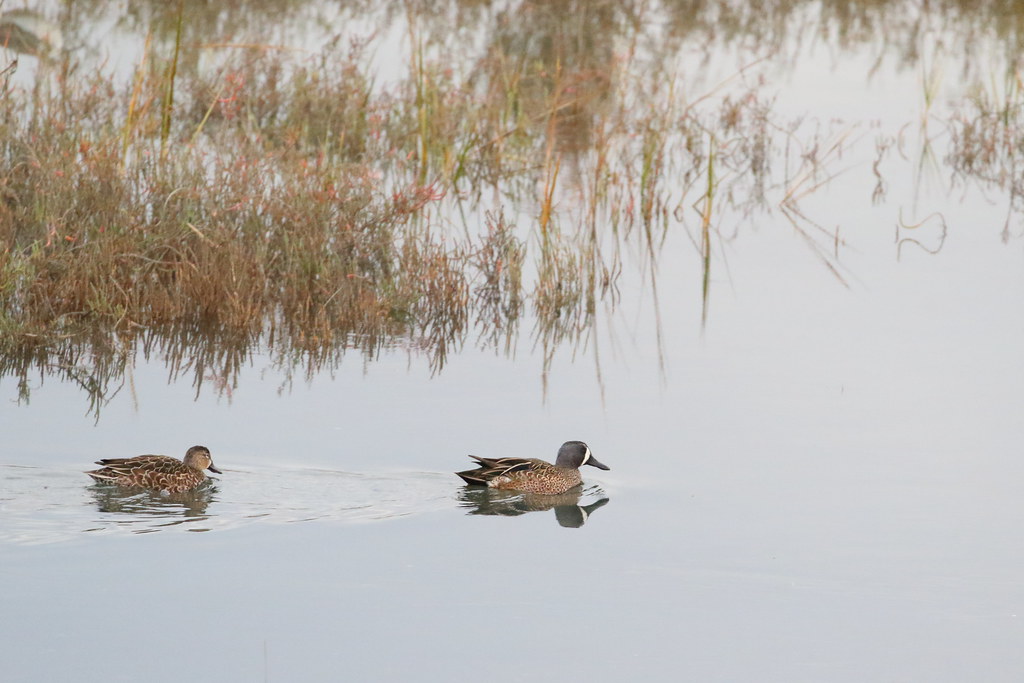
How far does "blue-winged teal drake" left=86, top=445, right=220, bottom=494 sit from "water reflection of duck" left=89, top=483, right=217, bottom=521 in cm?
4

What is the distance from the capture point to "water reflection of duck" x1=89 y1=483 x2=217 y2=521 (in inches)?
295

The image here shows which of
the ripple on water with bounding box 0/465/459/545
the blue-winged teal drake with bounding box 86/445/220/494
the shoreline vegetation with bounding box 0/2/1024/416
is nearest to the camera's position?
the ripple on water with bounding box 0/465/459/545

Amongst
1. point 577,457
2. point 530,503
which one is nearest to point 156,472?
point 530,503

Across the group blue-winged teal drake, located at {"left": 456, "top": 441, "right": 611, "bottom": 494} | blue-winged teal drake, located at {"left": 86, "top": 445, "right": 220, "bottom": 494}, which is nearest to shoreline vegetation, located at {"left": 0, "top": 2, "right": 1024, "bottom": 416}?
blue-winged teal drake, located at {"left": 86, "top": 445, "right": 220, "bottom": 494}

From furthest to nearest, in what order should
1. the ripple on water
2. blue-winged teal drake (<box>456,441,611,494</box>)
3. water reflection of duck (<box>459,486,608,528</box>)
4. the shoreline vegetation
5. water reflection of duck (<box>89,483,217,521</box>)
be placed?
the shoreline vegetation
blue-winged teal drake (<box>456,441,611,494</box>)
water reflection of duck (<box>459,486,608,528</box>)
water reflection of duck (<box>89,483,217,521</box>)
the ripple on water

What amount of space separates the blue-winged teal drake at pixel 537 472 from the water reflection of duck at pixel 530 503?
37 mm

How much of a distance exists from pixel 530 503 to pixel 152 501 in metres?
1.89

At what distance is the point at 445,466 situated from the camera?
8.20 meters

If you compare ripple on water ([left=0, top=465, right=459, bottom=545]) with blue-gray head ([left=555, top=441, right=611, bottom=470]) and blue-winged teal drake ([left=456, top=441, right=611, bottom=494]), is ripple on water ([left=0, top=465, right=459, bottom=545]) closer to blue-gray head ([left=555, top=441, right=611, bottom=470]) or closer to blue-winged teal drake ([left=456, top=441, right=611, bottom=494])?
blue-winged teal drake ([left=456, top=441, right=611, bottom=494])

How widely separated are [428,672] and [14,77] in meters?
11.9

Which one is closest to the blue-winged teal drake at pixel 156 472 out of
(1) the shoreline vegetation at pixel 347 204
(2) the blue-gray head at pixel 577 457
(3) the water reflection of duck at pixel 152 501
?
(3) the water reflection of duck at pixel 152 501

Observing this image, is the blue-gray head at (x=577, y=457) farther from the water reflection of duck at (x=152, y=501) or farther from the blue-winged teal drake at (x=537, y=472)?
the water reflection of duck at (x=152, y=501)

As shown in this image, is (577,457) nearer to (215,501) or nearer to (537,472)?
(537,472)

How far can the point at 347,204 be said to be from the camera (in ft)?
38.0
